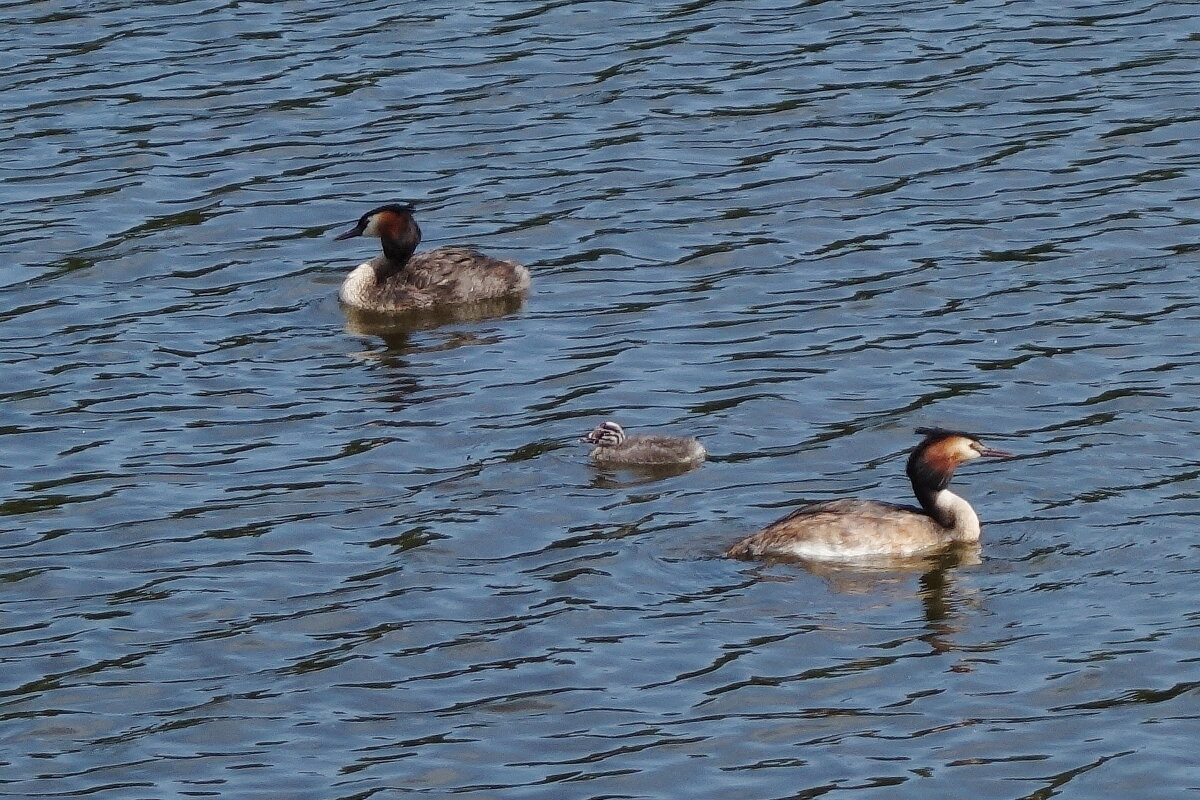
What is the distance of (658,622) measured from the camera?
13.4 m

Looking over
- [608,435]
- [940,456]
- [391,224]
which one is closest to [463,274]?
[391,224]

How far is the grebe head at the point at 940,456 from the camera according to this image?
48.5 ft

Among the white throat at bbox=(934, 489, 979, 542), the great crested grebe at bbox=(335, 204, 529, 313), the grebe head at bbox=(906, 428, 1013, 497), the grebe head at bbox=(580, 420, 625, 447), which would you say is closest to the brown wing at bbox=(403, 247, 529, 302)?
the great crested grebe at bbox=(335, 204, 529, 313)

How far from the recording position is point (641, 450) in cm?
1584

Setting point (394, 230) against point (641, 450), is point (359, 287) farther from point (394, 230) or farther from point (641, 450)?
point (641, 450)

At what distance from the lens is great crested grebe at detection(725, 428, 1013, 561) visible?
14258 mm

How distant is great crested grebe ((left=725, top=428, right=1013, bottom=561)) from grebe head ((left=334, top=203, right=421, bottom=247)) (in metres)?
7.02

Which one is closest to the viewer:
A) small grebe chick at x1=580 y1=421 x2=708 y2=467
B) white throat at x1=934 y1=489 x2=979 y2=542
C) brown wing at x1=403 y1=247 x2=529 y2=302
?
Answer: white throat at x1=934 y1=489 x2=979 y2=542

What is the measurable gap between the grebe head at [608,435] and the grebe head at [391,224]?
5206mm

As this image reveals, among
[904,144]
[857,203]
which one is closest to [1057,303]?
[857,203]

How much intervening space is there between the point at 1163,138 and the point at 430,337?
7.60m

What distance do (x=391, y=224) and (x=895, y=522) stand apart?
298 inches

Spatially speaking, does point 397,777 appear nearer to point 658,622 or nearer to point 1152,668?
point 658,622

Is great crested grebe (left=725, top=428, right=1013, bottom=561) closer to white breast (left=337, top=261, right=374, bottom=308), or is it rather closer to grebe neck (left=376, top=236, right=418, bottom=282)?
white breast (left=337, top=261, right=374, bottom=308)
